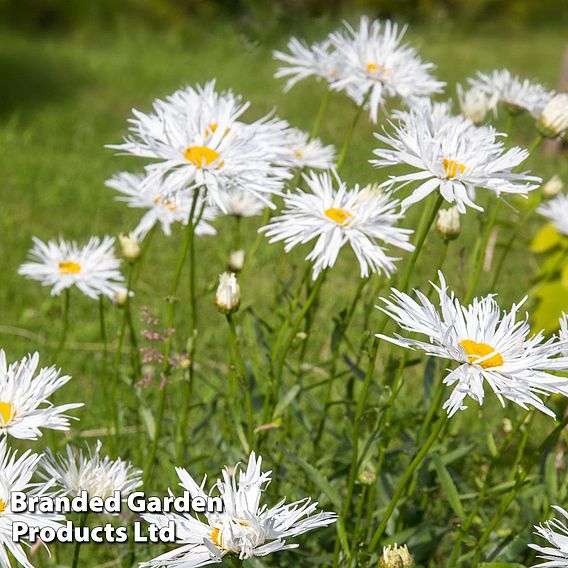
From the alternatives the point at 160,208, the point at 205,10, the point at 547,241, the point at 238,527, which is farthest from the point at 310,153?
the point at 205,10

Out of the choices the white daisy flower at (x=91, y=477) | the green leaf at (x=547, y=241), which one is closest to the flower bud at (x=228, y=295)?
the white daisy flower at (x=91, y=477)

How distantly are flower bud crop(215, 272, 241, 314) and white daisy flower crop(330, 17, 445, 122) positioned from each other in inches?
16.4

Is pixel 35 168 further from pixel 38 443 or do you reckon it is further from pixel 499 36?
pixel 499 36

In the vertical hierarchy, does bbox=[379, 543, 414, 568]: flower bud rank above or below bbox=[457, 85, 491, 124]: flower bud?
below

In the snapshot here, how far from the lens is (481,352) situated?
Answer: 0.85 meters

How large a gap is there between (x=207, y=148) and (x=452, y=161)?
0.29 m

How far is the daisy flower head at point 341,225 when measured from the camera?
39.8 inches

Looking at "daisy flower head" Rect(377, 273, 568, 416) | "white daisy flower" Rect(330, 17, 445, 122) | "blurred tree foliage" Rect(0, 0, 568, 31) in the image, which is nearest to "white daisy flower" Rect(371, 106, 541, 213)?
"daisy flower head" Rect(377, 273, 568, 416)

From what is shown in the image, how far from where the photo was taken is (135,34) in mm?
5934

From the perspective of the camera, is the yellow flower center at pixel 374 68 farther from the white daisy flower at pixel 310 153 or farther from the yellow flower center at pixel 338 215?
the yellow flower center at pixel 338 215

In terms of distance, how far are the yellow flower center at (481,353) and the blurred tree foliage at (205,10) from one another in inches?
156

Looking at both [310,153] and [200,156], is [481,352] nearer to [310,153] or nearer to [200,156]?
[200,156]

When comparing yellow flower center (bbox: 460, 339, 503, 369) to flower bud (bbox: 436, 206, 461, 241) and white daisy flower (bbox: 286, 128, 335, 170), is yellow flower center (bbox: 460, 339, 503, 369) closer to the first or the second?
flower bud (bbox: 436, 206, 461, 241)

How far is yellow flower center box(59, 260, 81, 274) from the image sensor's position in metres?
1.38
